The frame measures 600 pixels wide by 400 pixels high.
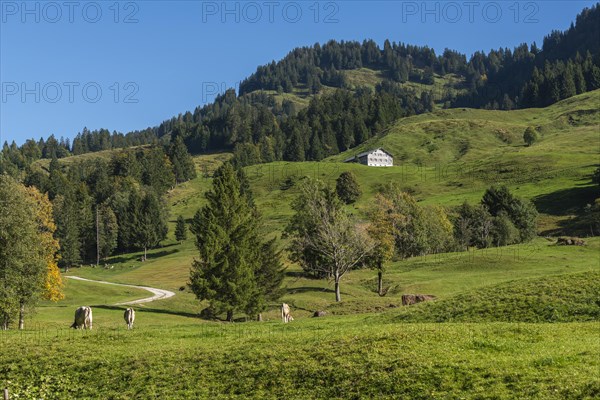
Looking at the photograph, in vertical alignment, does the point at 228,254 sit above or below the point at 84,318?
above

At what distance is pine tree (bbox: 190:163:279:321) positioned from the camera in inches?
2100

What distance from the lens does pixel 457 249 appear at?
111000 millimetres

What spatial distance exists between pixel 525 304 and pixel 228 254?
96.5ft

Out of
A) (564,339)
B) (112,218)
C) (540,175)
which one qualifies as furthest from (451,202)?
(564,339)

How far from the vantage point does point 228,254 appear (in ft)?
179

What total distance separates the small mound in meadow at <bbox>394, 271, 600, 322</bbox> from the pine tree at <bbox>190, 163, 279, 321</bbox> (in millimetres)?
20288

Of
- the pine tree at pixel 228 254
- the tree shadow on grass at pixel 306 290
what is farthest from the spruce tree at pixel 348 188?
the pine tree at pixel 228 254

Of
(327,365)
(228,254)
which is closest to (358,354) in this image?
(327,365)

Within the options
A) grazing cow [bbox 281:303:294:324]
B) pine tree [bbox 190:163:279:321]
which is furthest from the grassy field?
grazing cow [bbox 281:303:294:324]

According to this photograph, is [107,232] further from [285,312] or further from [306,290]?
[285,312]

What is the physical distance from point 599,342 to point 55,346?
79.5 feet

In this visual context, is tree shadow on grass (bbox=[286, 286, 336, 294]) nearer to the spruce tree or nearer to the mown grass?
the mown grass

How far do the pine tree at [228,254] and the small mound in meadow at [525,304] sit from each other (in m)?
20.3

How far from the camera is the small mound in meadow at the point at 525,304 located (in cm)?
3172
